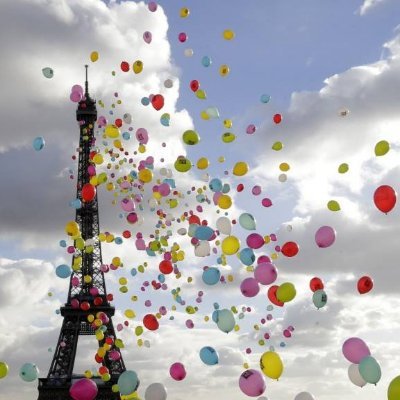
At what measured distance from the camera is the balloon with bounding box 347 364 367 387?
12.2m

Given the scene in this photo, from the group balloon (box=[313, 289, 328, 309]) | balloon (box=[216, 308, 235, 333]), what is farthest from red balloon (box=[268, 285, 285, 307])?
balloon (box=[216, 308, 235, 333])

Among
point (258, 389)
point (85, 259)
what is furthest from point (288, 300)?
point (85, 259)

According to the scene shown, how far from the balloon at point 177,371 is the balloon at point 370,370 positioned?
12.7 feet

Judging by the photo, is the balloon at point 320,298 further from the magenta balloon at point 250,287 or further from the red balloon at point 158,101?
the red balloon at point 158,101

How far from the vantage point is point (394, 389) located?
10.3 metres

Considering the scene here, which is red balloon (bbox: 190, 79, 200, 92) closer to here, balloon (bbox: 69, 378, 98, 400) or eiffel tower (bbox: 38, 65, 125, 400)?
balloon (bbox: 69, 378, 98, 400)

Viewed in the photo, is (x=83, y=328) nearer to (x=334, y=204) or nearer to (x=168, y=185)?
(x=168, y=185)

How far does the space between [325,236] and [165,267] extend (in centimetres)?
383

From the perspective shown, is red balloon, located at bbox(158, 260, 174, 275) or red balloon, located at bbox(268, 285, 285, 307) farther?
red balloon, located at bbox(158, 260, 174, 275)

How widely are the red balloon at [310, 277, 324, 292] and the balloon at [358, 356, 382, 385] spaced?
254 centimetres

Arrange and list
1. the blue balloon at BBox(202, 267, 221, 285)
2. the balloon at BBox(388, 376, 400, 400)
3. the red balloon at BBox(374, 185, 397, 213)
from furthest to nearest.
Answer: the blue balloon at BBox(202, 267, 221, 285), the red balloon at BBox(374, 185, 397, 213), the balloon at BBox(388, 376, 400, 400)

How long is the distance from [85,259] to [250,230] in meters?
30.3

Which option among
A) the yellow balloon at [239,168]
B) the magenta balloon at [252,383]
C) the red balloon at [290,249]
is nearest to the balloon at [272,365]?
the magenta balloon at [252,383]

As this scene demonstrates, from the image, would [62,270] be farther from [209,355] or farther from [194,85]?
[194,85]
